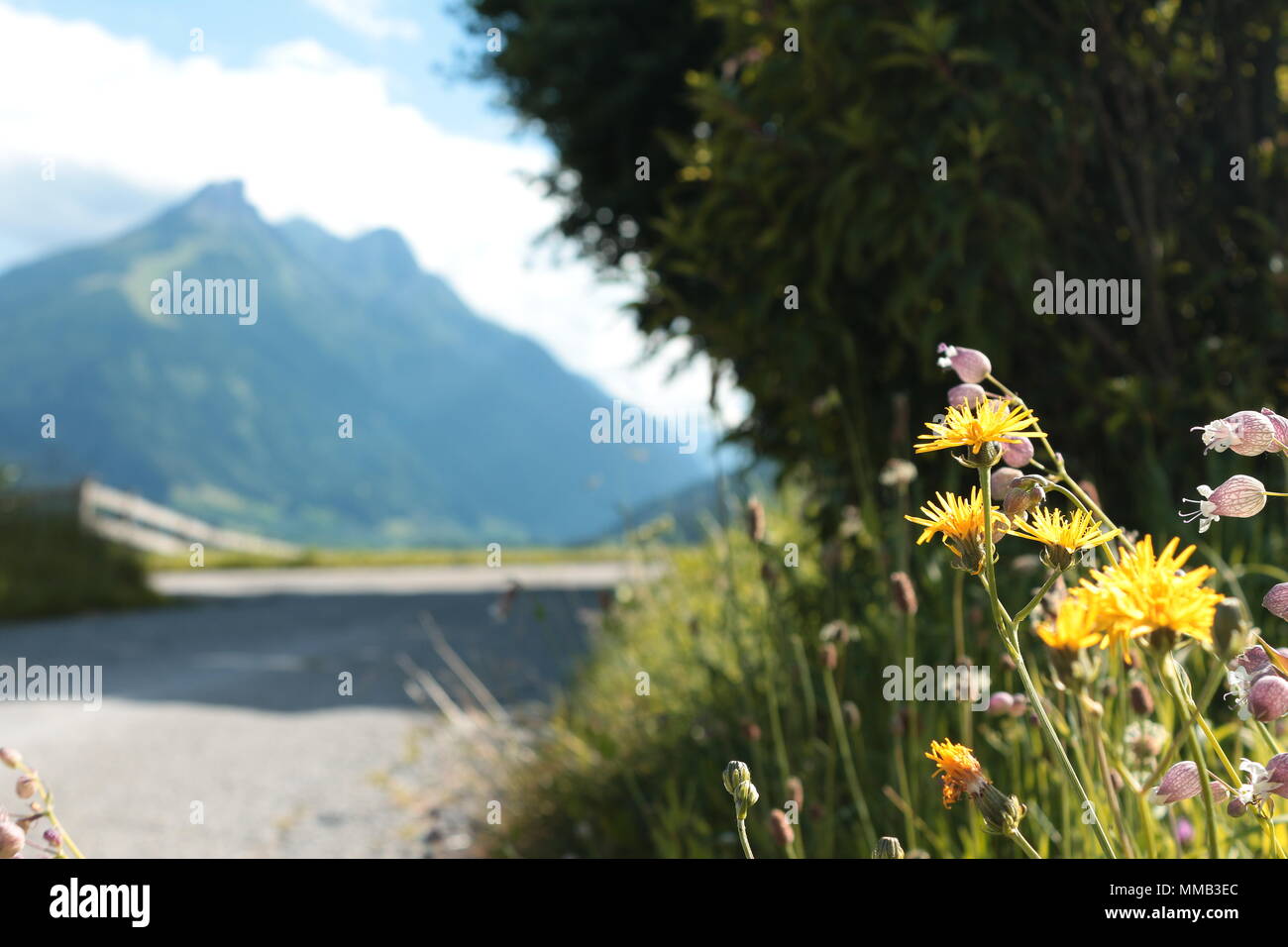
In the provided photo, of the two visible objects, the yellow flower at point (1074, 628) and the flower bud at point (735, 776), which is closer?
the yellow flower at point (1074, 628)

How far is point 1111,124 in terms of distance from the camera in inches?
130

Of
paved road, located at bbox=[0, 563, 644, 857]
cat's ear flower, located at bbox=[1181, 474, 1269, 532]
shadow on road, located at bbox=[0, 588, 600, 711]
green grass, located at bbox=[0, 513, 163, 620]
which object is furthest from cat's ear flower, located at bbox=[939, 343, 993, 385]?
green grass, located at bbox=[0, 513, 163, 620]

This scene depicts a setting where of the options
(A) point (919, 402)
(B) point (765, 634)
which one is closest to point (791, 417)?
(A) point (919, 402)

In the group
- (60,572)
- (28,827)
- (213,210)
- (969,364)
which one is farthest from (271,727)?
(213,210)

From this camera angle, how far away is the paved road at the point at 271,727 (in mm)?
3562

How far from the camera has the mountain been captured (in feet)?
389

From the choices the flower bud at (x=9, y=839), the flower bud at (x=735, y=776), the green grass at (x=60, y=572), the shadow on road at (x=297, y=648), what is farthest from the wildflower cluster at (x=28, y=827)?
the green grass at (x=60, y=572)

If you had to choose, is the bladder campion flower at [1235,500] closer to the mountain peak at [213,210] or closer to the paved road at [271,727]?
the paved road at [271,727]

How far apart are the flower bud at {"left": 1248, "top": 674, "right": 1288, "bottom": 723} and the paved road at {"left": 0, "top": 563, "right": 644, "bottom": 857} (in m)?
2.05

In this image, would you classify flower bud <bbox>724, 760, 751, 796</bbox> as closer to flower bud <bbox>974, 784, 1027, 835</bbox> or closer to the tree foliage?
flower bud <bbox>974, 784, 1027, 835</bbox>

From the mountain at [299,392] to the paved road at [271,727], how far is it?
93.4m

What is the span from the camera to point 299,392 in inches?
5207
